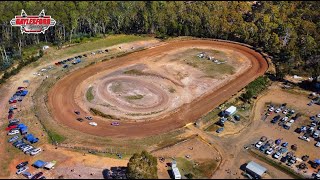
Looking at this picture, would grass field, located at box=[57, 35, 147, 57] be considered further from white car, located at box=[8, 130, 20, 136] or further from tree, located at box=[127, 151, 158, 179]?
tree, located at box=[127, 151, 158, 179]

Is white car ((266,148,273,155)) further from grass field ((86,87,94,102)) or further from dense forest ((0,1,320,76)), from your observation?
grass field ((86,87,94,102))

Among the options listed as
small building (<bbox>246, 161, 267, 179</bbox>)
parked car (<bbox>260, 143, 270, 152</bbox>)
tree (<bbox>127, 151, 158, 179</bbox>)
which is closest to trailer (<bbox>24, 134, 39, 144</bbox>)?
tree (<bbox>127, 151, 158, 179</bbox>)

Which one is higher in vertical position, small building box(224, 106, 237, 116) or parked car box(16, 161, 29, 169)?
small building box(224, 106, 237, 116)

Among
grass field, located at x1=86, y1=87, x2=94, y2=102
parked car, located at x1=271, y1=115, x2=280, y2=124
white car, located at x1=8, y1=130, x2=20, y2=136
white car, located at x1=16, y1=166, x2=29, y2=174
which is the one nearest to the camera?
white car, located at x1=16, y1=166, x2=29, y2=174

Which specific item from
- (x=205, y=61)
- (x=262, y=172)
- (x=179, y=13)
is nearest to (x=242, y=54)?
(x=205, y=61)

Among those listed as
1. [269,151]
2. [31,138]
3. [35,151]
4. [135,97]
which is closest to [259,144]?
[269,151]

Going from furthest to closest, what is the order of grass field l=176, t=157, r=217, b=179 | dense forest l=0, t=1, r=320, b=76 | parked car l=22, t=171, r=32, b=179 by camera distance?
dense forest l=0, t=1, r=320, b=76 < grass field l=176, t=157, r=217, b=179 < parked car l=22, t=171, r=32, b=179

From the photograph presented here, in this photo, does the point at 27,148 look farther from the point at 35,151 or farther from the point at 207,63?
the point at 207,63

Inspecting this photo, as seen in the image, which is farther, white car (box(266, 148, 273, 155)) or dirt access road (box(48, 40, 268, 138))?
dirt access road (box(48, 40, 268, 138))

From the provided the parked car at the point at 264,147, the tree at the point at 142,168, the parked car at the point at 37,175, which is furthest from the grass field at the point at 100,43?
the parked car at the point at 264,147

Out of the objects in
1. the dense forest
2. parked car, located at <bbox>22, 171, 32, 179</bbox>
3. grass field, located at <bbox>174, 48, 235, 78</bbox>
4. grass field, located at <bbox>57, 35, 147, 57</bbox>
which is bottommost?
parked car, located at <bbox>22, 171, 32, 179</bbox>
